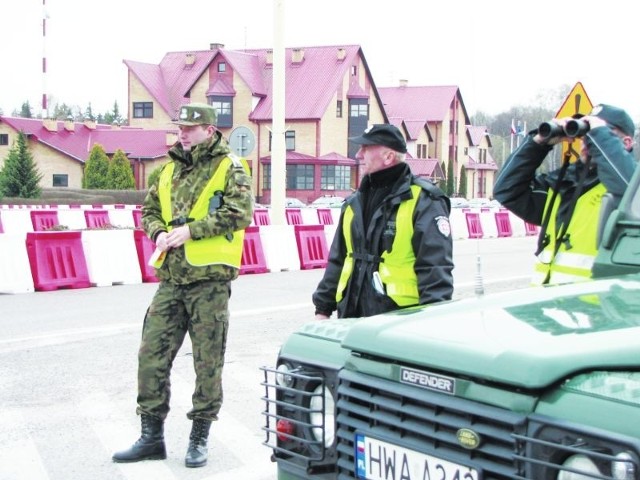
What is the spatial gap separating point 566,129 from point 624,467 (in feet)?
7.65

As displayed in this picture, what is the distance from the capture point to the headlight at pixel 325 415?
3465 millimetres

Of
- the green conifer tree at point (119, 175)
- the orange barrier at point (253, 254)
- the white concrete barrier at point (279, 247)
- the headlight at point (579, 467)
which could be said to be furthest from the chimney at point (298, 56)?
the headlight at point (579, 467)

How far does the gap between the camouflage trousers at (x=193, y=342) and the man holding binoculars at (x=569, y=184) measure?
5.83ft

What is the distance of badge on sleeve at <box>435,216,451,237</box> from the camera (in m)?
5.10

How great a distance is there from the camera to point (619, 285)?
3.64 meters

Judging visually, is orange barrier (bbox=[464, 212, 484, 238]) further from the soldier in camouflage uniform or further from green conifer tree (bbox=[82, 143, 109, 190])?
green conifer tree (bbox=[82, 143, 109, 190])

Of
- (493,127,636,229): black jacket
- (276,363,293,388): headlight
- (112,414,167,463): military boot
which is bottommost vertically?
(112,414,167,463): military boot

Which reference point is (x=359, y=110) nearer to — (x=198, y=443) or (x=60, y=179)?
(x=60, y=179)

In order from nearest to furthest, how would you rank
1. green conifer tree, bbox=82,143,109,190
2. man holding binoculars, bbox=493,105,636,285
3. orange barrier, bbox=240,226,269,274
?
1. man holding binoculars, bbox=493,105,636,285
2. orange barrier, bbox=240,226,269,274
3. green conifer tree, bbox=82,143,109,190

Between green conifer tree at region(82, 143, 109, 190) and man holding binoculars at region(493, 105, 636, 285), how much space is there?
62617 mm

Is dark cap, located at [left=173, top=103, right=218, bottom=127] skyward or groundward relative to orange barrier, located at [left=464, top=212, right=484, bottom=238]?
skyward

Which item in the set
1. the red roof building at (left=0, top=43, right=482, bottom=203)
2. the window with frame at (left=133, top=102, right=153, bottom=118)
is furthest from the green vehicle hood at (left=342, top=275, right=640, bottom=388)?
the window with frame at (left=133, top=102, right=153, bottom=118)

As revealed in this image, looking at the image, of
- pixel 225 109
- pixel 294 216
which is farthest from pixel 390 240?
pixel 225 109

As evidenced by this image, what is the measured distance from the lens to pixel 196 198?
237 inches
